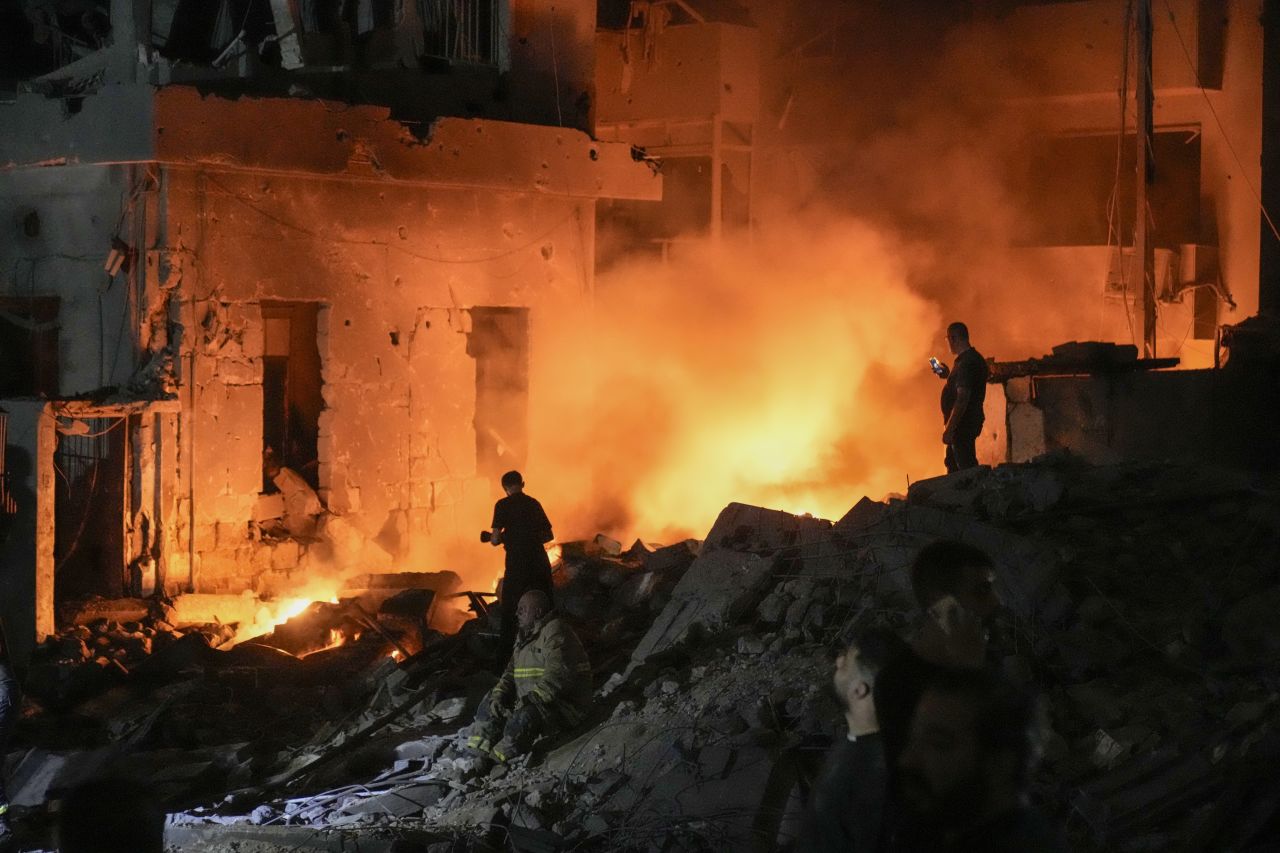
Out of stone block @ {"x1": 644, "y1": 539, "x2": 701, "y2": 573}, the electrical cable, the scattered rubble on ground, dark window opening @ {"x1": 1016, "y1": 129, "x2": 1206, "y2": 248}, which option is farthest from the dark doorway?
dark window opening @ {"x1": 1016, "y1": 129, "x2": 1206, "y2": 248}

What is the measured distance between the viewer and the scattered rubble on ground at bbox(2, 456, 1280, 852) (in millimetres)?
6703

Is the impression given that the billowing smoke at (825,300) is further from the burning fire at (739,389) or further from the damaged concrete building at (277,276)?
the damaged concrete building at (277,276)

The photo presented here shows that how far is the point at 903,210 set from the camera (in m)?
23.5

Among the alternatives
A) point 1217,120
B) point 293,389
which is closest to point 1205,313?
point 1217,120

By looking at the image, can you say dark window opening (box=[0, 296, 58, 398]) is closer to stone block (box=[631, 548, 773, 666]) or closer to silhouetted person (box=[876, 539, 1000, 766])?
stone block (box=[631, 548, 773, 666])

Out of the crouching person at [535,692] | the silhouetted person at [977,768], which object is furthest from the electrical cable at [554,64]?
the silhouetted person at [977,768]

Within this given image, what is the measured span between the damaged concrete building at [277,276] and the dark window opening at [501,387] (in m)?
0.03

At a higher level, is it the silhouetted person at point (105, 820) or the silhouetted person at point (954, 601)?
the silhouetted person at point (954, 601)

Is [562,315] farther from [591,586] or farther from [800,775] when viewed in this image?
[800,775]

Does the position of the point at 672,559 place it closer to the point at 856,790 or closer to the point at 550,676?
the point at 550,676

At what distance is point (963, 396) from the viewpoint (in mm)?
11273

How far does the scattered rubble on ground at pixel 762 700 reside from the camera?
22.0 feet

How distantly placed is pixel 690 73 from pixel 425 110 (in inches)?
258

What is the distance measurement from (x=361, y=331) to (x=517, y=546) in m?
4.94
